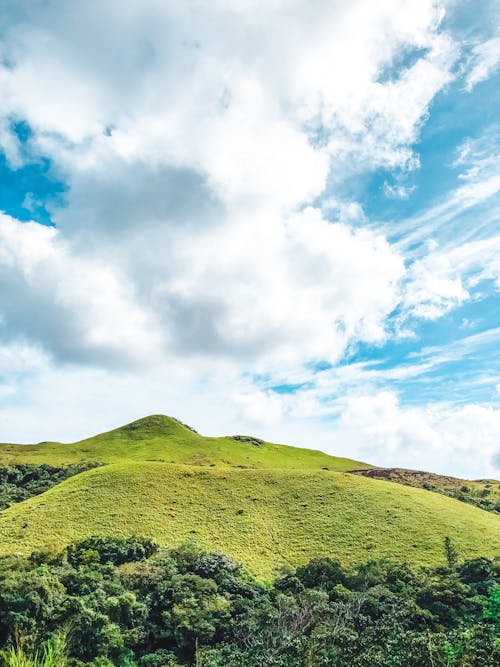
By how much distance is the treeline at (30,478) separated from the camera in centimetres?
9617

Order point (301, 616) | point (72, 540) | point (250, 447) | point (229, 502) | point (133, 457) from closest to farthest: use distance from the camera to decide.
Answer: point (301, 616)
point (72, 540)
point (229, 502)
point (133, 457)
point (250, 447)

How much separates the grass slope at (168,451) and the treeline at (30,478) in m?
6.16

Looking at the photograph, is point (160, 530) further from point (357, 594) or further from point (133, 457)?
point (133, 457)

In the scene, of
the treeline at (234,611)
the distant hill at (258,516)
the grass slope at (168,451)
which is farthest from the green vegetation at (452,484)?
the treeline at (234,611)

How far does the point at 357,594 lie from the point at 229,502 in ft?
121

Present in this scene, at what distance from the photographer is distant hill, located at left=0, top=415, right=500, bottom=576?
66188 millimetres

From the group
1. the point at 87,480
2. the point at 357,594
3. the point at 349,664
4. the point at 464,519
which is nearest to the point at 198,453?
the point at 87,480

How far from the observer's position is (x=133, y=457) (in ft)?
420

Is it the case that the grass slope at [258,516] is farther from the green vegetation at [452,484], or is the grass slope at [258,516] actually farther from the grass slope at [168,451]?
the grass slope at [168,451]

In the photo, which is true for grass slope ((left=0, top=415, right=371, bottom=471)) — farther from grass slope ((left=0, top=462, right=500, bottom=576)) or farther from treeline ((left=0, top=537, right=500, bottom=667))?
treeline ((left=0, top=537, right=500, bottom=667))

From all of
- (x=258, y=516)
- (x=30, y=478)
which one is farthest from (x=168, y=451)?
(x=258, y=516)

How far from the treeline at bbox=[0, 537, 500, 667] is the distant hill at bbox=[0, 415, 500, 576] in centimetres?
737

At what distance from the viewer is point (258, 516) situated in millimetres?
77250

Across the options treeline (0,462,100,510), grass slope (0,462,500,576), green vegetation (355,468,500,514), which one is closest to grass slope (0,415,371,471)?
treeline (0,462,100,510)
